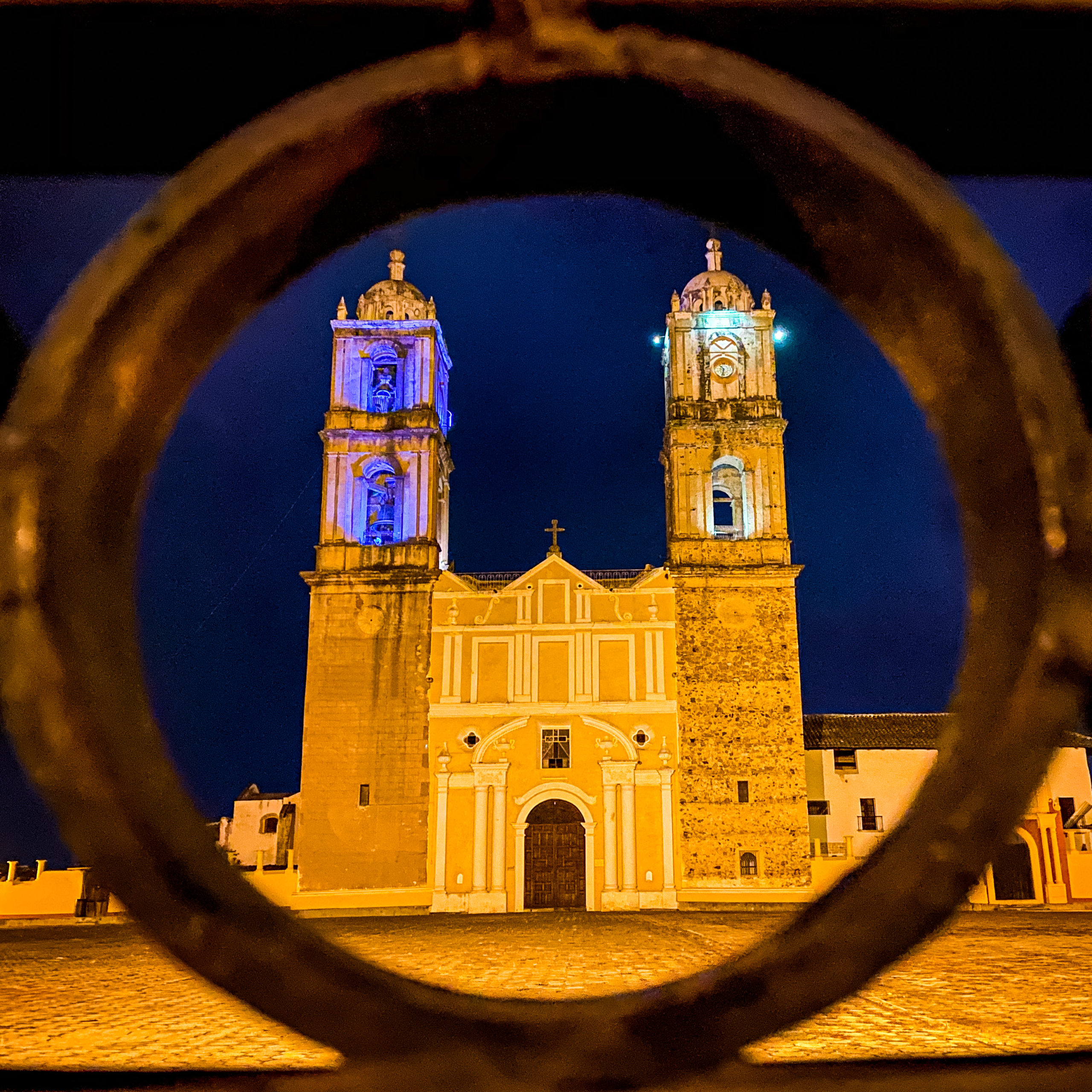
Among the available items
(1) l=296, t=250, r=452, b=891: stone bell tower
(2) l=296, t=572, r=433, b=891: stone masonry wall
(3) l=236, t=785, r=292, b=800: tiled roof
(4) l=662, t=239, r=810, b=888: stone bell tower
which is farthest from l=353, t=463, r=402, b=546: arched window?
(3) l=236, t=785, r=292, b=800: tiled roof

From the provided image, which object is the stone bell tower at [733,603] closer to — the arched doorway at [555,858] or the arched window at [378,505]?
the arched doorway at [555,858]

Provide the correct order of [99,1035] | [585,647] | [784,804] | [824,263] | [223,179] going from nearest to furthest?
[223,179] → [824,263] → [99,1035] → [784,804] → [585,647]

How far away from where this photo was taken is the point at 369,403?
26688 mm

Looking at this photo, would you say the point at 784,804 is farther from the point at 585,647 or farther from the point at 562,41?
the point at 562,41

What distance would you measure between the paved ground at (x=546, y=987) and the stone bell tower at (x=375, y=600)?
475 cm

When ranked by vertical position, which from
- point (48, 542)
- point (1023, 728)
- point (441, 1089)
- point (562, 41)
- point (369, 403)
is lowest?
point (441, 1089)

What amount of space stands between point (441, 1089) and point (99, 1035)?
229 inches

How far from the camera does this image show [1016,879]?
24562mm

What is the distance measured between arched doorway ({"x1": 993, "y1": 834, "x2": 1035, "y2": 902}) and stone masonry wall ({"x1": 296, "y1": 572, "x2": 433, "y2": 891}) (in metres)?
14.2

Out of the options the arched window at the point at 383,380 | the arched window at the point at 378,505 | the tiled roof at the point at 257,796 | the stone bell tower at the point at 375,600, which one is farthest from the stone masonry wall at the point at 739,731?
the tiled roof at the point at 257,796

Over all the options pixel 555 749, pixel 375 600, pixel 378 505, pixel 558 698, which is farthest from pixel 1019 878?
pixel 378 505

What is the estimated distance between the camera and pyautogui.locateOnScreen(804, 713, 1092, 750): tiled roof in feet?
91.8

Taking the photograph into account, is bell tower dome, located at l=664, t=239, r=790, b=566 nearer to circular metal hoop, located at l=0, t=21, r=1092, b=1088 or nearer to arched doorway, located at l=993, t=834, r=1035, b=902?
arched doorway, located at l=993, t=834, r=1035, b=902

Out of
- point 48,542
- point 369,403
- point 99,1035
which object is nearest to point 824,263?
point 48,542
